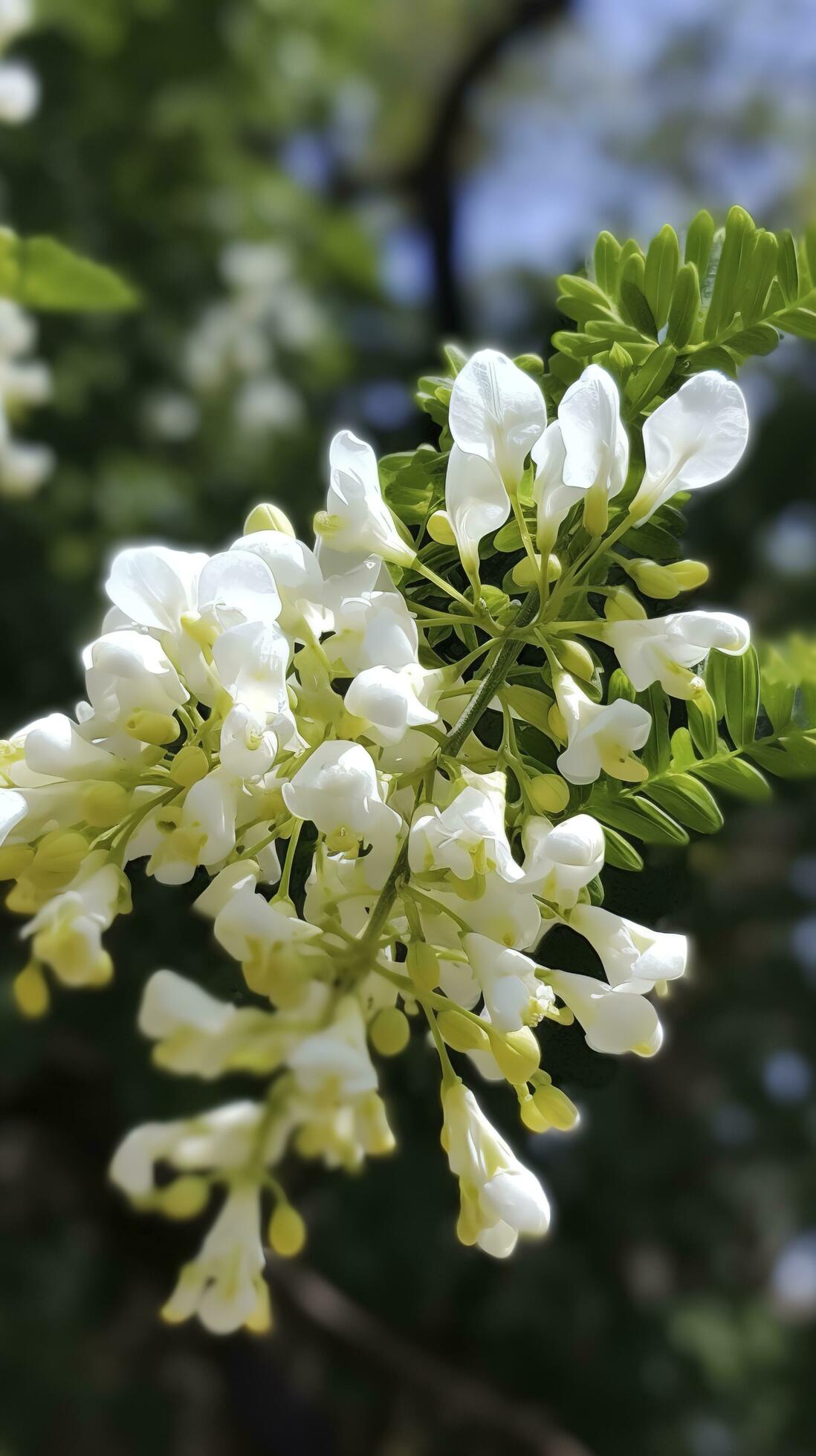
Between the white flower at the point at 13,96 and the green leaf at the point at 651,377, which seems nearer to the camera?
the green leaf at the point at 651,377

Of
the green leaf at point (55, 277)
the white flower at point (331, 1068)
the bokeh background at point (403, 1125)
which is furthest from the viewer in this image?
the bokeh background at point (403, 1125)

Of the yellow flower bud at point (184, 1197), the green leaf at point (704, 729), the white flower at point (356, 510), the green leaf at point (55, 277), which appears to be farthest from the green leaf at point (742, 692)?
the green leaf at point (55, 277)

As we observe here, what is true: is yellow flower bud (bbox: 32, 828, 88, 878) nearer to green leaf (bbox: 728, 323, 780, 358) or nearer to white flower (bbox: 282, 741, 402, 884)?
white flower (bbox: 282, 741, 402, 884)

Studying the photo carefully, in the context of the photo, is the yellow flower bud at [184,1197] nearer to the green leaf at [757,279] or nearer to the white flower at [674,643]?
the white flower at [674,643]

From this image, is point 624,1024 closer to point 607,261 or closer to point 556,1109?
point 556,1109

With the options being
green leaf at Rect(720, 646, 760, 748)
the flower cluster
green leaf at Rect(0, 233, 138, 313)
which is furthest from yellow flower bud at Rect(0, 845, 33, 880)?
green leaf at Rect(0, 233, 138, 313)

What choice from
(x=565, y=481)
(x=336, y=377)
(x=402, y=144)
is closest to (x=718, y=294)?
(x=565, y=481)

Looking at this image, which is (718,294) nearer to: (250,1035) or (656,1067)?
(250,1035)
